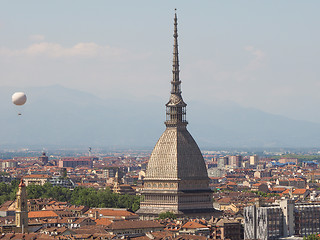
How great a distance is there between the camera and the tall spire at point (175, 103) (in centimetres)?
11231

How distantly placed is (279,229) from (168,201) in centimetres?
2176

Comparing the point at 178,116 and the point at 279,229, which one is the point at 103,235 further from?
the point at 178,116

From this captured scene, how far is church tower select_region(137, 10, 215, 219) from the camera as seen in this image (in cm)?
10919

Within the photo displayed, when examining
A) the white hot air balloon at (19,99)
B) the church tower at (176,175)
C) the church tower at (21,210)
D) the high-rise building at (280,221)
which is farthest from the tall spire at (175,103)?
the white hot air balloon at (19,99)

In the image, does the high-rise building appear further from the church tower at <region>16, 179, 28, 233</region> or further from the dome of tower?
the dome of tower

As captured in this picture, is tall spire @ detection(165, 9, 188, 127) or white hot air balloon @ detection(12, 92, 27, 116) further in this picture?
tall spire @ detection(165, 9, 188, 127)

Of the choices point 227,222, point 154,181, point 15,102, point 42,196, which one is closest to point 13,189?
point 42,196

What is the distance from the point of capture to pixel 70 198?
493ft

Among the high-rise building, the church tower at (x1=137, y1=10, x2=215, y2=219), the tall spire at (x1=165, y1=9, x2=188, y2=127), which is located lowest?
the high-rise building

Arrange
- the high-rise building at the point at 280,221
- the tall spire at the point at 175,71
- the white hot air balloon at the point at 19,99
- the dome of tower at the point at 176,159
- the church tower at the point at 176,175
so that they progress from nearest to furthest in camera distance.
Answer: the white hot air balloon at the point at 19,99 < the high-rise building at the point at 280,221 < the church tower at the point at 176,175 < the dome of tower at the point at 176,159 < the tall spire at the point at 175,71

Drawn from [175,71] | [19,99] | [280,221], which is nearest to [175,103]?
[175,71]

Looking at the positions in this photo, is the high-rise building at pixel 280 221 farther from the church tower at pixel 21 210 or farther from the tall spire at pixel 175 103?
the tall spire at pixel 175 103

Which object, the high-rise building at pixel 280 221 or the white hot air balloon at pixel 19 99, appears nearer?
the white hot air balloon at pixel 19 99

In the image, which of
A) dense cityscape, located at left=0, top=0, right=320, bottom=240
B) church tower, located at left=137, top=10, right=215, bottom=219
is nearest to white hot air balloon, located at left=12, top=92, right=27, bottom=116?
dense cityscape, located at left=0, top=0, right=320, bottom=240
